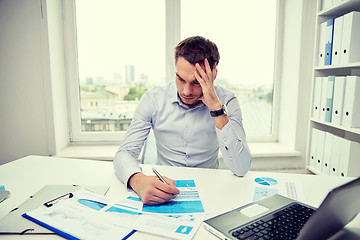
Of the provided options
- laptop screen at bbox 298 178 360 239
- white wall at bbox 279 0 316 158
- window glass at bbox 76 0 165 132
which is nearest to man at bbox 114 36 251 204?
laptop screen at bbox 298 178 360 239

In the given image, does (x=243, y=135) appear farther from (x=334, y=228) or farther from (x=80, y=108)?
(x=80, y=108)

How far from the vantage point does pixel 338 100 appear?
177cm

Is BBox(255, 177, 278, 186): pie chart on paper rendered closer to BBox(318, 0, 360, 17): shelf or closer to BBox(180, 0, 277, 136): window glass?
BBox(318, 0, 360, 17): shelf

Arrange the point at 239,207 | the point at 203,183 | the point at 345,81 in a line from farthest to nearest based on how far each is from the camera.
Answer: the point at 345,81, the point at 203,183, the point at 239,207

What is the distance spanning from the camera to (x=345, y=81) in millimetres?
1714

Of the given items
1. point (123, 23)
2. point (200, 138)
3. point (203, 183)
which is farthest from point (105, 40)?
point (203, 183)

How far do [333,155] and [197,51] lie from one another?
129 centimetres

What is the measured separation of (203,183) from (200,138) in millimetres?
442

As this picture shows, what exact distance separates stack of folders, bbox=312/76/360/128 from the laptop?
1101 millimetres

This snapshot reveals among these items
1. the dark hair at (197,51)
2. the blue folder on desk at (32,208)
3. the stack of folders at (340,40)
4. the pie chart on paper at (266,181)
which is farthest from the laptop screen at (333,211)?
the stack of folders at (340,40)

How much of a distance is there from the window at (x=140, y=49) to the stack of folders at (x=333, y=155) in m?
0.75

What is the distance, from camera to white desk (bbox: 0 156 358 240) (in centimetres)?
94

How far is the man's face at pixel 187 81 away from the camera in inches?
51.2

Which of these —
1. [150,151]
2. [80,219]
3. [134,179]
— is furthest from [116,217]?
[150,151]
